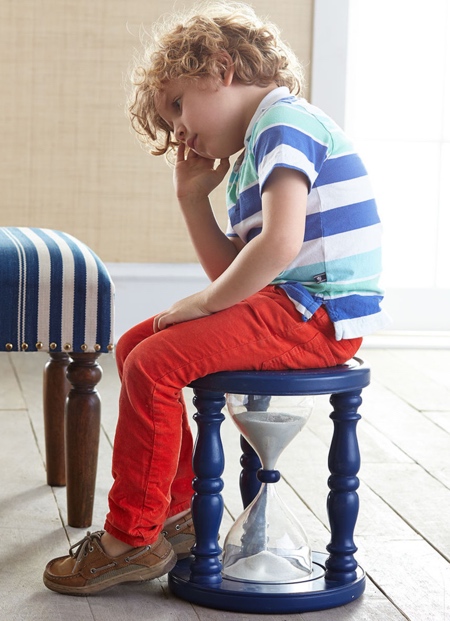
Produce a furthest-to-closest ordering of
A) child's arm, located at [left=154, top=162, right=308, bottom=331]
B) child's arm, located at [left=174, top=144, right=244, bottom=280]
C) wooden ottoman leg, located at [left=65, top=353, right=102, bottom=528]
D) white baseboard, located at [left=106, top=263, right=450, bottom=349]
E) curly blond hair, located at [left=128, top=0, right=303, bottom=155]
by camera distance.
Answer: white baseboard, located at [left=106, top=263, right=450, bottom=349] < wooden ottoman leg, located at [left=65, top=353, right=102, bottom=528] < child's arm, located at [left=174, top=144, right=244, bottom=280] < curly blond hair, located at [left=128, top=0, right=303, bottom=155] < child's arm, located at [left=154, top=162, right=308, bottom=331]

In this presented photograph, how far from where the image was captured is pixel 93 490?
1.63 m

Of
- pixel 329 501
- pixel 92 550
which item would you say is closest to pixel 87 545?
pixel 92 550

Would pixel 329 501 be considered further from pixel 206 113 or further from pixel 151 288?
pixel 151 288

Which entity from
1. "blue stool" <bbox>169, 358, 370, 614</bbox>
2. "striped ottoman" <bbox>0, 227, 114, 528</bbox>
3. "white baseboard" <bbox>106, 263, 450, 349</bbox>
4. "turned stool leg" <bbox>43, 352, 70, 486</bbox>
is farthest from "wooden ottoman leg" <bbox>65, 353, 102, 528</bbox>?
"white baseboard" <bbox>106, 263, 450, 349</bbox>

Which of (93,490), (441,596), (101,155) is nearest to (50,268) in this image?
(93,490)

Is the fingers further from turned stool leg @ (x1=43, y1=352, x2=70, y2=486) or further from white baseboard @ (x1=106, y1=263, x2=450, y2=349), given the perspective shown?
white baseboard @ (x1=106, y1=263, x2=450, y2=349)

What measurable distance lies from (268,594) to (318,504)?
0.47 meters

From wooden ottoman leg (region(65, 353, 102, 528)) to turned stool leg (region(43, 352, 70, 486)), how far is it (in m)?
0.18

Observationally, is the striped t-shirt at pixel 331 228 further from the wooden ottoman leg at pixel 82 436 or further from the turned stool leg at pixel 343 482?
the wooden ottoman leg at pixel 82 436

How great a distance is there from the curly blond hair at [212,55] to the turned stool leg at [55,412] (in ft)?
1.75

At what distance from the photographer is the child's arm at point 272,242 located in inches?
49.1

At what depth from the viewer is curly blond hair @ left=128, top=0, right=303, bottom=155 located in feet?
4.43

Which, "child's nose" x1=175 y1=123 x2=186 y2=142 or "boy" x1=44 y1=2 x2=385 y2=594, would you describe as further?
"child's nose" x1=175 y1=123 x2=186 y2=142

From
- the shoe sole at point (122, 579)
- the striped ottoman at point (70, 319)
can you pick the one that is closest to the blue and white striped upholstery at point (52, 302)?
the striped ottoman at point (70, 319)
